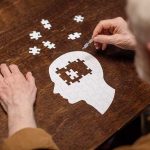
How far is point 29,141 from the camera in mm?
1338

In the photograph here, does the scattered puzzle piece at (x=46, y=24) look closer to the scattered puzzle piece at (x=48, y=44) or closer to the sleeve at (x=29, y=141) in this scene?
the scattered puzzle piece at (x=48, y=44)

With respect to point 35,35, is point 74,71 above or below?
below

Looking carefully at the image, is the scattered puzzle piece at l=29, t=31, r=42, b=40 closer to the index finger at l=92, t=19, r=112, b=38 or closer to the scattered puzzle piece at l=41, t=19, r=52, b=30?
the scattered puzzle piece at l=41, t=19, r=52, b=30

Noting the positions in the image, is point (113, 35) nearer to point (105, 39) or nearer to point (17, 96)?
point (105, 39)

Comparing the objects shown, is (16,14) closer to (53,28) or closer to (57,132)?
(53,28)

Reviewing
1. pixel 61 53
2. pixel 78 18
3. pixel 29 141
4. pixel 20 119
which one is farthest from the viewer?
pixel 78 18

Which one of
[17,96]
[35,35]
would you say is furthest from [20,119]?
[35,35]

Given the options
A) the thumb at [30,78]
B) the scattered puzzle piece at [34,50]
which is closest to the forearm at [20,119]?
the thumb at [30,78]

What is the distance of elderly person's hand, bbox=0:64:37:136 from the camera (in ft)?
4.73

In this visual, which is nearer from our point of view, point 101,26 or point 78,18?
point 101,26

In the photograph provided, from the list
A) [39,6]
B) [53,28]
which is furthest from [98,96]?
[39,6]

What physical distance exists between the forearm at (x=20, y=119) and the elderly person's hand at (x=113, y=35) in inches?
18.4

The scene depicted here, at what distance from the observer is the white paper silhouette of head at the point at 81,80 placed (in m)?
1.56

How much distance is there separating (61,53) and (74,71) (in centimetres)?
12
